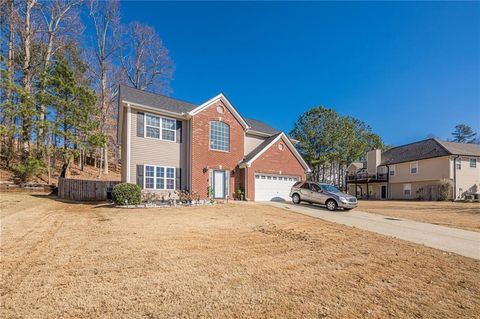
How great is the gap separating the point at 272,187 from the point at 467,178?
84.0 ft

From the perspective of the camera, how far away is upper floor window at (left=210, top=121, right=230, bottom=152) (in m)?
17.8

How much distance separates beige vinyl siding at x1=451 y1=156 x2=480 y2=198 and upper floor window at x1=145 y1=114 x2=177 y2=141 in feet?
105

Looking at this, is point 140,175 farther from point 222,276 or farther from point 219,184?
point 222,276

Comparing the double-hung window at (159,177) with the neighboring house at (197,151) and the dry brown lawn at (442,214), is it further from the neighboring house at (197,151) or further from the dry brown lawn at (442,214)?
the dry brown lawn at (442,214)

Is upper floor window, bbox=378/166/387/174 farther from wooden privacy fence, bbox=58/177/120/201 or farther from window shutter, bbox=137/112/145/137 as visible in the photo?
wooden privacy fence, bbox=58/177/120/201

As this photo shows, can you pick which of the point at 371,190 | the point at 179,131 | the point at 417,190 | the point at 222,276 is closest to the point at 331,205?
the point at 179,131

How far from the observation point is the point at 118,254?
5168mm

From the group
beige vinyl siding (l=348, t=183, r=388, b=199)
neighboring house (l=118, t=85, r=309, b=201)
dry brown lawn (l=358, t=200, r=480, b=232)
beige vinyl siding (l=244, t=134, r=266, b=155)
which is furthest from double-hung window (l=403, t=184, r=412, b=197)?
beige vinyl siding (l=244, t=134, r=266, b=155)

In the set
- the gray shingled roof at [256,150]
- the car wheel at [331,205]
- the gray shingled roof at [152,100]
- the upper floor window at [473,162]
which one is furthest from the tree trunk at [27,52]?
the upper floor window at [473,162]

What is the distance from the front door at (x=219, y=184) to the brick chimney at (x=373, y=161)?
29.6m

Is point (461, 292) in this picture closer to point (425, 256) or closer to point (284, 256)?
point (425, 256)

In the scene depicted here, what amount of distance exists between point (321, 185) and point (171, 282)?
1353 cm

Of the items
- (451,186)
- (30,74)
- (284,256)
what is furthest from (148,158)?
(451,186)

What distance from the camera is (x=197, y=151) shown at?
16.9 meters
